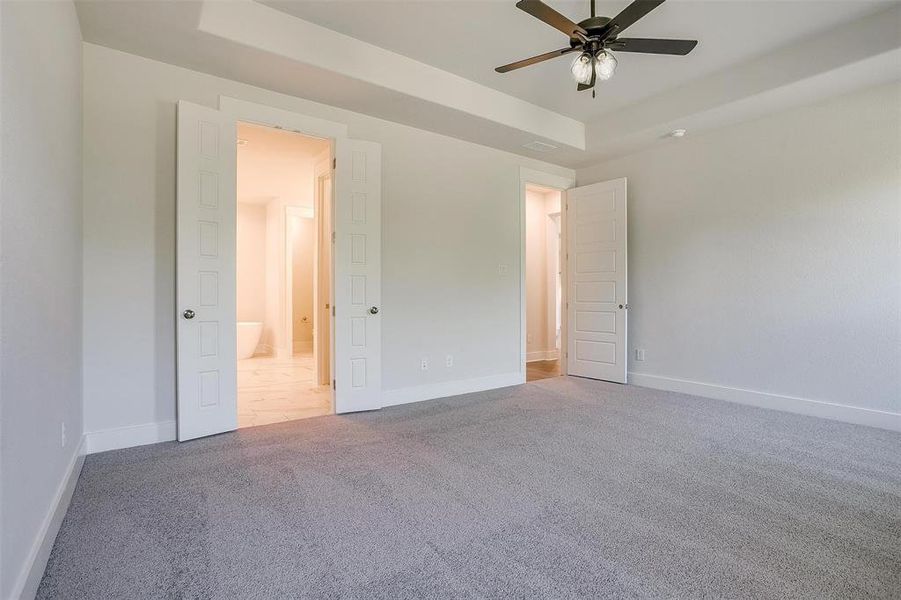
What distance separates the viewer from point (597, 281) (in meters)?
5.28

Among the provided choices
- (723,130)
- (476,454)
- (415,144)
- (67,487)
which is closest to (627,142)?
(723,130)

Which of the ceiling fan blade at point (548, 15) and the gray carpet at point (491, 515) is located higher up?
the ceiling fan blade at point (548, 15)

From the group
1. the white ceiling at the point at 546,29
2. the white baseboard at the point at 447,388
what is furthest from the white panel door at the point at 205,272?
the white baseboard at the point at 447,388

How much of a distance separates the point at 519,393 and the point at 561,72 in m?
3.08

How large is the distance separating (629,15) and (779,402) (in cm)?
358

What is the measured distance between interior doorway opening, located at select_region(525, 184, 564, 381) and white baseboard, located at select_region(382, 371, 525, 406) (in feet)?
6.95

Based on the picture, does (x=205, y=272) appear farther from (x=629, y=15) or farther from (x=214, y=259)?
(x=629, y=15)

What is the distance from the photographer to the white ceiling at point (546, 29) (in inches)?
115

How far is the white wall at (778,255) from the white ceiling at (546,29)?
936mm

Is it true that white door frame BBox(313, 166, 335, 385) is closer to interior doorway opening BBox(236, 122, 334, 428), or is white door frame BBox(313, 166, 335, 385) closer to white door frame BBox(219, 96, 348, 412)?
interior doorway opening BBox(236, 122, 334, 428)

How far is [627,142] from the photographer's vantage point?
187 inches

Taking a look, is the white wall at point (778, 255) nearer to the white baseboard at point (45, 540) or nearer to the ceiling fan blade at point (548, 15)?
the ceiling fan blade at point (548, 15)

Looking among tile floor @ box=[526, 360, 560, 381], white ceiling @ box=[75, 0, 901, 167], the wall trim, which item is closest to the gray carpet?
tile floor @ box=[526, 360, 560, 381]

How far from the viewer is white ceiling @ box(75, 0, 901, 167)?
286cm
